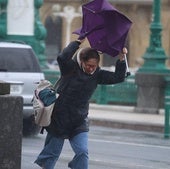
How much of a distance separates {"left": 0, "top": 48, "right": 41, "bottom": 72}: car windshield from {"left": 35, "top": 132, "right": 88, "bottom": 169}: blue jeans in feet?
22.9

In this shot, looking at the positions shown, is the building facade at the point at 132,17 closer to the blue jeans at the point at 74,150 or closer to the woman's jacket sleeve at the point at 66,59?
the blue jeans at the point at 74,150

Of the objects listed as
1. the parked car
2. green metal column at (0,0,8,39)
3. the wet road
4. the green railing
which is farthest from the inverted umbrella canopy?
green metal column at (0,0,8,39)

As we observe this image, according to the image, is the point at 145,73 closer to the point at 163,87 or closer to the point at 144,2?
the point at 163,87

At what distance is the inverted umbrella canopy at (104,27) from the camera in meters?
8.59

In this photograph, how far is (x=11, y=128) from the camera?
319 inches

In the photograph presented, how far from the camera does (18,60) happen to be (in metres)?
16.1

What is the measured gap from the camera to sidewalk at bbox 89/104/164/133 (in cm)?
1981

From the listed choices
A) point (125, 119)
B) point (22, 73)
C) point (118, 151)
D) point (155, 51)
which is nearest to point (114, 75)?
point (118, 151)

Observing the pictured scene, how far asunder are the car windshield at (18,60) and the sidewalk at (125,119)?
177 inches

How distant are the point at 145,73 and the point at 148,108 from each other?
3.27 ft

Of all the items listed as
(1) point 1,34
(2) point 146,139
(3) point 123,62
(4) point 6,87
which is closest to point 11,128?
(4) point 6,87

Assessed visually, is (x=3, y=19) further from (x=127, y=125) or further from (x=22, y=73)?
(x=22, y=73)

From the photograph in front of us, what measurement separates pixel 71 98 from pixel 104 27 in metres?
0.81

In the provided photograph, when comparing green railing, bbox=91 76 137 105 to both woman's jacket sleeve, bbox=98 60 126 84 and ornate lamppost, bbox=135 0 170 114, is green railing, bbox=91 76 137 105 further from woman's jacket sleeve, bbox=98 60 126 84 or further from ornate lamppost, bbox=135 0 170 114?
woman's jacket sleeve, bbox=98 60 126 84
